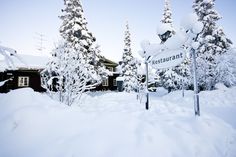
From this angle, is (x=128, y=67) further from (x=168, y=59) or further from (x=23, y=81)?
(x=168, y=59)

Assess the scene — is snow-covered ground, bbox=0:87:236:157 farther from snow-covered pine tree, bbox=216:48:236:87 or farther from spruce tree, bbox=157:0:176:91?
spruce tree, bbox=157:0:176:91

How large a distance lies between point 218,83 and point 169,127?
1688cm

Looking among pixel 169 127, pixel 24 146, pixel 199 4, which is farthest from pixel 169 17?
pixel 24 146

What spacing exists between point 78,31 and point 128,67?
1032 centimetres

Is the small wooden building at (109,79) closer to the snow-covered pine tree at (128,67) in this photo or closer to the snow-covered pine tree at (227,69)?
the snow-covered pine tree at (128,67)

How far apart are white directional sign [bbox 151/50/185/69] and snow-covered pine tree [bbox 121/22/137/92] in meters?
21.7

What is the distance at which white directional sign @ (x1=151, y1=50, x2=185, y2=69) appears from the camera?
230 inches

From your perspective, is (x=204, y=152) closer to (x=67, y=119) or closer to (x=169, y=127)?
(x=169, y=127)

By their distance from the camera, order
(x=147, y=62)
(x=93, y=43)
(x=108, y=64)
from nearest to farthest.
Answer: (x=147, y=62), (x=93, y=43), (x=108, y=64)

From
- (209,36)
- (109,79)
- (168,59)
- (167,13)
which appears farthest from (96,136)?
(109,79)

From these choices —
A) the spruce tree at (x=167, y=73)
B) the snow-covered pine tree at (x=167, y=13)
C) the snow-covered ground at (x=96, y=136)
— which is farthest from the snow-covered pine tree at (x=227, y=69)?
the snow-covered ground at (x=96, y=136)

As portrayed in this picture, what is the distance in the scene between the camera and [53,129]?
3840 millimetres

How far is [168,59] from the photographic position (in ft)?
20.7

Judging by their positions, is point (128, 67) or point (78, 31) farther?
point (128, 67)
